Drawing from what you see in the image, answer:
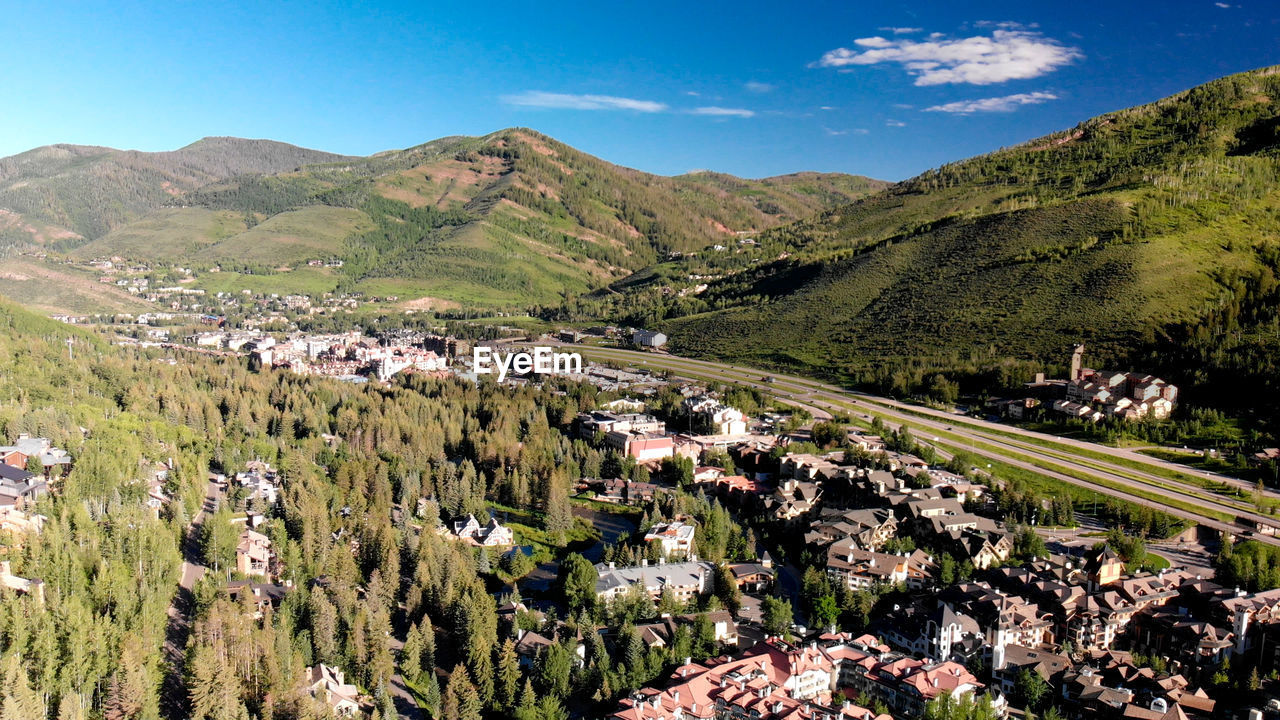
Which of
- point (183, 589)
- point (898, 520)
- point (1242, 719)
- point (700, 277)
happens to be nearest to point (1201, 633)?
point (1242, 719)

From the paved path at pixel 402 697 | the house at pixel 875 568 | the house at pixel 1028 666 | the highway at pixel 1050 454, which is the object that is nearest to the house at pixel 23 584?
the paved path at pixel 402 697

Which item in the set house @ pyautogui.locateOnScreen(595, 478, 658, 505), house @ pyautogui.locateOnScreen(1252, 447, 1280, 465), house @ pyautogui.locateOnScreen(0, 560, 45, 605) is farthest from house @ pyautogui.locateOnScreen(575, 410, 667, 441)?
house @ pyautogui.locateOnScreen(0, 560, 45, 605)

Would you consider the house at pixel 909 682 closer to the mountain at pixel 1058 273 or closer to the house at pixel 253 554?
the house at pixel 253 554

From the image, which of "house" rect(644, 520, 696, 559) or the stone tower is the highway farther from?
"house" rect(644, 520, 696, 559)

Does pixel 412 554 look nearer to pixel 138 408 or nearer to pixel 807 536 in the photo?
pixel 807 536

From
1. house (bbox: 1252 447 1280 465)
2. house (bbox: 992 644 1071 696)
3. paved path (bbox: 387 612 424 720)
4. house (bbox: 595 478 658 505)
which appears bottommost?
paved path (bbox: 387 612 424 720)

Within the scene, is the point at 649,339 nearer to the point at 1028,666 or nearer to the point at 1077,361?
the point at 1077,361
